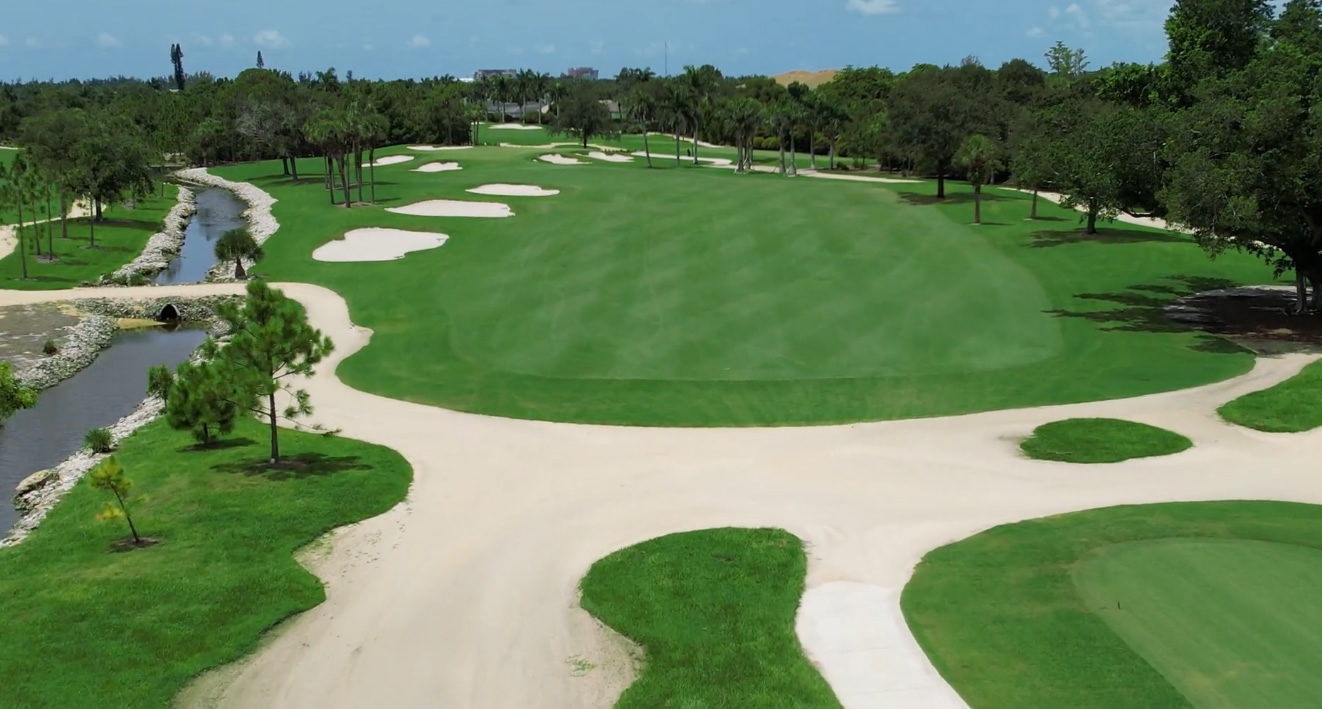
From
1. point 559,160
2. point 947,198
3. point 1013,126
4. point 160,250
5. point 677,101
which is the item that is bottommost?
point 160,250

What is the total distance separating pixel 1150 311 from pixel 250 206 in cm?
6732

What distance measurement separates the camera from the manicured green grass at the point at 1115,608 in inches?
525

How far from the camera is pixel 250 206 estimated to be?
81.5m

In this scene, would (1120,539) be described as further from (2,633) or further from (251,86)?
(251,86)

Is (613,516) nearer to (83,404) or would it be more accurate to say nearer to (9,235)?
(83,404)

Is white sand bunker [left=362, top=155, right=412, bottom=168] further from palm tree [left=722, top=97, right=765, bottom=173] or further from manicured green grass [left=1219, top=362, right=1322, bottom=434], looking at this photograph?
manicured green grass [left=1219, top=362, right=1322, bottom=434]

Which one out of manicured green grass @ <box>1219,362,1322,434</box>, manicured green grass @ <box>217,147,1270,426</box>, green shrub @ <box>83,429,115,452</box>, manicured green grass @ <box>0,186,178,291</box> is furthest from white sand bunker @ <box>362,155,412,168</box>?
manicured green grass @ <box>1219,362,1322,434</box>

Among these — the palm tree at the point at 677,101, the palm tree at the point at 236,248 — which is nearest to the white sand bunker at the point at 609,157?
the palm tree at the point at 677,101

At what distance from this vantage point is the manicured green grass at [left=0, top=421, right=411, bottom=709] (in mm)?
14289

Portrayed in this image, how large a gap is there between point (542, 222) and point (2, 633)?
158ft

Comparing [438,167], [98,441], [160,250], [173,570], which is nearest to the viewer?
[173,570]

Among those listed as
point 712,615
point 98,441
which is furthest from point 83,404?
point 712,615

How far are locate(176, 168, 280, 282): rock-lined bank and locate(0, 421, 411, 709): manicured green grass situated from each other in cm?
3088

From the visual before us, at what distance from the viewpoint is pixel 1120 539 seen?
18.4 metres
